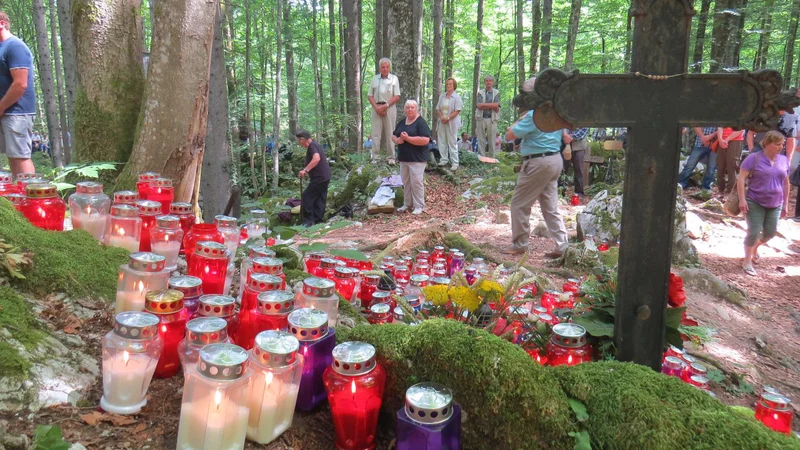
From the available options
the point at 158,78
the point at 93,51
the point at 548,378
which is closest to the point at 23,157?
the point at 93,51

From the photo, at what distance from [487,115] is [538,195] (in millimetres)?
8802

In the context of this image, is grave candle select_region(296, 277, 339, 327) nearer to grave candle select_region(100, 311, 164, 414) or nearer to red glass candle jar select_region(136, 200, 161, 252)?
grave candle select_region(100, 311, 164, 414)

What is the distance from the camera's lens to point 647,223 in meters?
2.31

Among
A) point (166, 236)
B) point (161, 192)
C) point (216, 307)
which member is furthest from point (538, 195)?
point (216, 307)

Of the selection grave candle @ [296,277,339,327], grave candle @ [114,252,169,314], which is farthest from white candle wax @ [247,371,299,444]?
→ grave candle @ [114,252,169,314]

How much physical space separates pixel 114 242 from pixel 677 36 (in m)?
3.00

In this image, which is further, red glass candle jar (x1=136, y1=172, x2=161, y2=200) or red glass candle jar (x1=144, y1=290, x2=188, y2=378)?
red glass candle jar (x1=136, y1=172, x2=161, y2=200)

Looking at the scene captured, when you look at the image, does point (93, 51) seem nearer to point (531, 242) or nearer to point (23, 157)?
point (23, 157)

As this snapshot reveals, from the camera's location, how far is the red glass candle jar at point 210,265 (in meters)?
2.40

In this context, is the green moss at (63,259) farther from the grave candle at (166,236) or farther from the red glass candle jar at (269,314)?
the red glass candle jar at (269,314)

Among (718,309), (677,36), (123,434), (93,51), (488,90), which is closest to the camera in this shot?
(123,434)

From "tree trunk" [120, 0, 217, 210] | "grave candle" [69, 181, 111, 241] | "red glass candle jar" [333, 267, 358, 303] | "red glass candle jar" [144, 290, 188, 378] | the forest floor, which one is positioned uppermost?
"tree trunk" [120, 0, 217, 210]

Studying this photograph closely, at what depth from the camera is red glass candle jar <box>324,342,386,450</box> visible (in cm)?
164

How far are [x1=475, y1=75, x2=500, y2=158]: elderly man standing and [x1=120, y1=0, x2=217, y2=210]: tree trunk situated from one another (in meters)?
10.8
